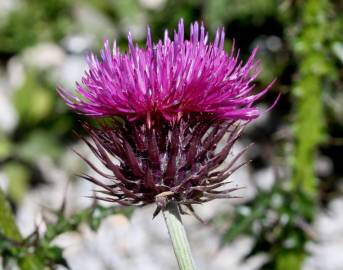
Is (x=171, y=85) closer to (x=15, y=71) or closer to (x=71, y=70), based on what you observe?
(x=71, y=70)

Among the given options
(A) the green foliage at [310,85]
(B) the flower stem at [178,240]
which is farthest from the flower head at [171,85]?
(A) the green foliage at [310,85]

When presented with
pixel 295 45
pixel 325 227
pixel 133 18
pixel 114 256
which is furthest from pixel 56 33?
pixel 295 45

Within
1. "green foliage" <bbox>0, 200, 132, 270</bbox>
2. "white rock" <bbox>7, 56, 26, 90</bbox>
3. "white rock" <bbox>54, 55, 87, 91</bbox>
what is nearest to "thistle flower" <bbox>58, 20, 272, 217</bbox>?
"green foliage" <bbox>0, 200, 132, 270</bbox>

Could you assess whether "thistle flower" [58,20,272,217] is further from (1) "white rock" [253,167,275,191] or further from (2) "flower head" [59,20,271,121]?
(1) "white rock" [253,167,275,191]

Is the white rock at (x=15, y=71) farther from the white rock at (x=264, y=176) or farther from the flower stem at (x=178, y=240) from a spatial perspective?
the flower stem at (x=178, y=240)

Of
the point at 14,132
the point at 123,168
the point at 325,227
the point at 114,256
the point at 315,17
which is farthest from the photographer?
the point at 14,132

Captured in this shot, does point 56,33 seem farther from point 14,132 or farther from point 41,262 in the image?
point 41,262
